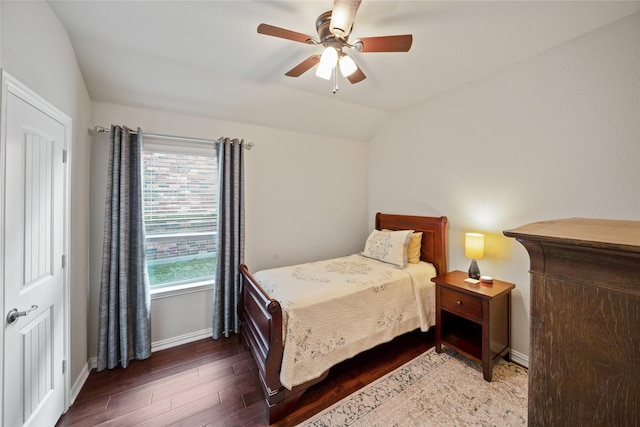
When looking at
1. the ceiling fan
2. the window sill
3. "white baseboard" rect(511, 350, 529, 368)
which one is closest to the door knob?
the window sill

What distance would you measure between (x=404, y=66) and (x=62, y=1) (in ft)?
8.09

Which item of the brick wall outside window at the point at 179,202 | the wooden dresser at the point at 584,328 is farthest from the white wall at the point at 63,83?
the wooden dresser at the point at 584,328

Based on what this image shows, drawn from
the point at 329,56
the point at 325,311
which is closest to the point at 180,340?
the point at 325,311

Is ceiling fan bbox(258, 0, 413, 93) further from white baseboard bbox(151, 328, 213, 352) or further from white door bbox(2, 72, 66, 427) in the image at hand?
white baseboard bbox(151, 328, 213, 352)

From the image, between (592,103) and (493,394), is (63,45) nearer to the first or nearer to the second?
(592,103)

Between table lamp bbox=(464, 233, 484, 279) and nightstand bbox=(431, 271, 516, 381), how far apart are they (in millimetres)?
Answer: 128

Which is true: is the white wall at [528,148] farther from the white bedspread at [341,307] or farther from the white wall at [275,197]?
the white wall at [275,197]

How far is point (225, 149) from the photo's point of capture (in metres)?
2.70

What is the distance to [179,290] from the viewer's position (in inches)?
103

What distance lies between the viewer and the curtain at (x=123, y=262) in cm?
220

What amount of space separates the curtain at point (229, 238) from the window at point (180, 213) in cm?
19

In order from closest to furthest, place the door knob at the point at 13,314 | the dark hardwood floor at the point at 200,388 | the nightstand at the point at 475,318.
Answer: the door knob at the point at 13,314
the dark hardwood floor at the point at 200,388
the nightstand at the point at 475,318

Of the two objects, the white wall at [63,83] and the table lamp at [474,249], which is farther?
the table lamp at [474,249]

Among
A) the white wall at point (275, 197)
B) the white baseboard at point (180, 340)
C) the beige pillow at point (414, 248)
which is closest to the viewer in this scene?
the white wall at point (275, 197)
